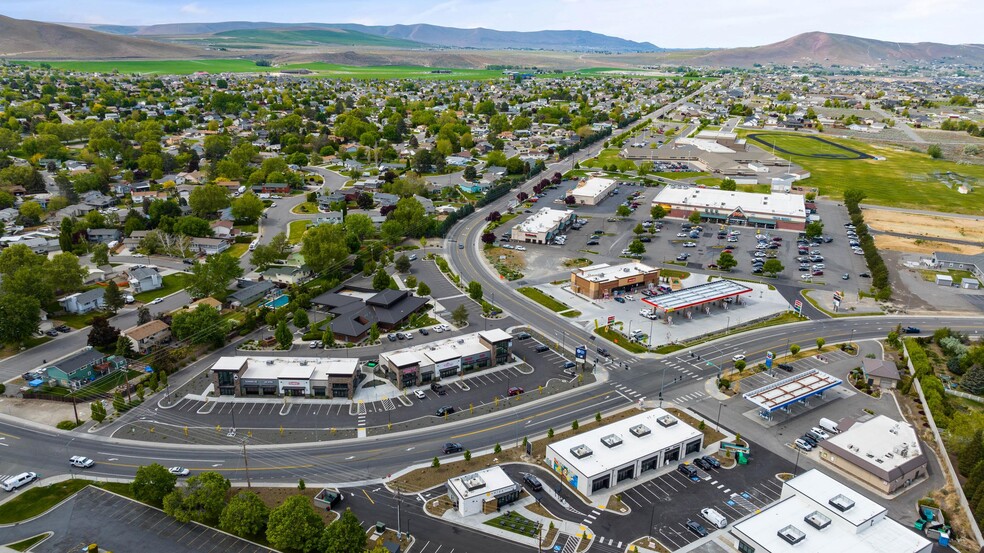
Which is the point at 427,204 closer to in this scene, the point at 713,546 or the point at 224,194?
the point at 224,194

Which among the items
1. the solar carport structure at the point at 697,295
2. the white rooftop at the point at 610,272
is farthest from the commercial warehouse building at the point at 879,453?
the white rooftop at the point at 610,272

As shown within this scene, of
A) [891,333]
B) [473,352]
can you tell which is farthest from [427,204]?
[891,333]

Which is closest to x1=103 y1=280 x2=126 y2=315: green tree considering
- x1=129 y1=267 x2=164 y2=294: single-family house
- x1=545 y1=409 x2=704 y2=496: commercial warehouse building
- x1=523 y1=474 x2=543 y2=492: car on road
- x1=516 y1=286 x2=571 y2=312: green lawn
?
x1=129 y1=267 x2=164 y2=294: single-family house

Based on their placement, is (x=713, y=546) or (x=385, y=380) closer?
(x=713, y=546)

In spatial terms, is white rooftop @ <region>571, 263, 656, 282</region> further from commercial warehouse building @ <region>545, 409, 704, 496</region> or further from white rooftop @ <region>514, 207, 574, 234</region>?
commercial warehouse building @ <region>545, 409, 704, 496</region>

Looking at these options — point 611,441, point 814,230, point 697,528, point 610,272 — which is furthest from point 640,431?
point 814,230
